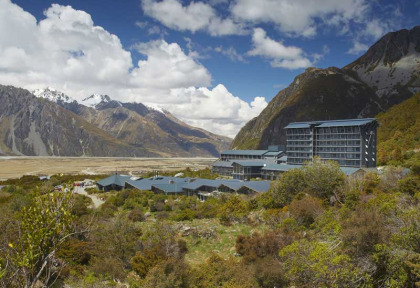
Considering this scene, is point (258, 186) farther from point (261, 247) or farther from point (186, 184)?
point (261, 247)

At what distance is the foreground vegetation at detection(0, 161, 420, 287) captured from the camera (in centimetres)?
1091

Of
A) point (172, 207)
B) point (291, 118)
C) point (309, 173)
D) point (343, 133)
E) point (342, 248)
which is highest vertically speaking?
point (291, 118)

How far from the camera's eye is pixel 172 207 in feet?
161

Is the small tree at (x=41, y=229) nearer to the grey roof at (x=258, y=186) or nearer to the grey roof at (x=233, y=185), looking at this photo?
the grey roof at (x=258, y=186)

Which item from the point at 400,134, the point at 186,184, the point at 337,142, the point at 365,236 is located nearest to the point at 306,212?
the point at 365,236

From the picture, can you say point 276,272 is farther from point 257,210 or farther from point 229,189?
point 229,189

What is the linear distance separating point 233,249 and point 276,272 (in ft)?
28.0

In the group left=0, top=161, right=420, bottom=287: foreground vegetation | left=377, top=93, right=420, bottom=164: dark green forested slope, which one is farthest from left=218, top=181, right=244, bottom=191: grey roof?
left=377, top=93, right=420, bottom=164: dark green forested slope

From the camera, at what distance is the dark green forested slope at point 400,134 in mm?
64838

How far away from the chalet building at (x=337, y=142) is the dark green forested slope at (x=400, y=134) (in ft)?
15.4

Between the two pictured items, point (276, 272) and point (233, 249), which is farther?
point (233, 249)

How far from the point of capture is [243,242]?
26.9 m

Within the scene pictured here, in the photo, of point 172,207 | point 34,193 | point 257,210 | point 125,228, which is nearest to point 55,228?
point 34,193

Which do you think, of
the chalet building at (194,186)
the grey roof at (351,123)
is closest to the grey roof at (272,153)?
the grey roof at (351,123)
